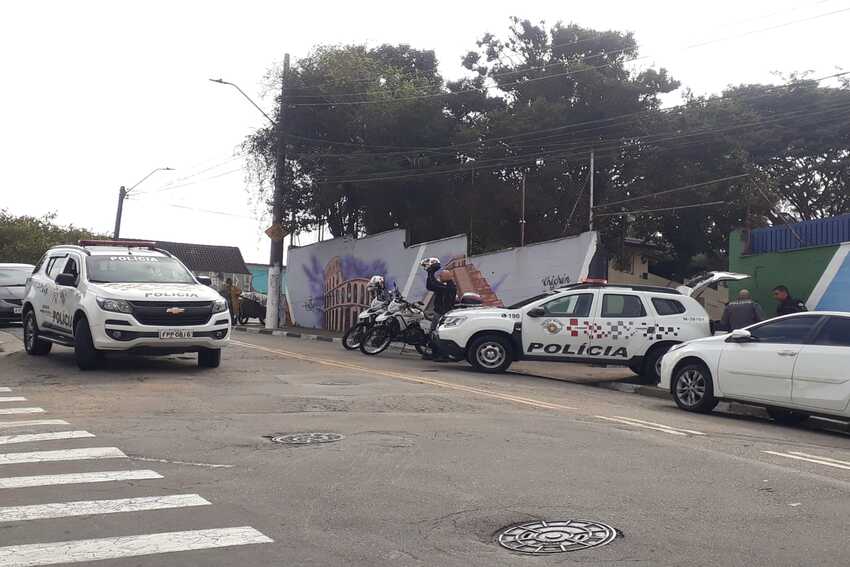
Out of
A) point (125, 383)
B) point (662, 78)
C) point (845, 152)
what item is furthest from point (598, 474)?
point (845, 152)

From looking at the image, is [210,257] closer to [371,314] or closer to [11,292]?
[11,292]

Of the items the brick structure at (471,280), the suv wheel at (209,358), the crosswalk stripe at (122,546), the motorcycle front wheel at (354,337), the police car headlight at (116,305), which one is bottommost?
the crosswalk stripe at (122,546)

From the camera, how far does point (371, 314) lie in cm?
1730

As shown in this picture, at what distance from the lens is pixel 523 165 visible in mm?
29453

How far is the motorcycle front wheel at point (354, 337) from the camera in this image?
58.4 ft

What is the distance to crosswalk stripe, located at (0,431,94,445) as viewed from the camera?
7.55 meters

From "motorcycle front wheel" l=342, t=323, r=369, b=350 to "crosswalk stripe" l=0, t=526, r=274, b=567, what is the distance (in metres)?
12.8

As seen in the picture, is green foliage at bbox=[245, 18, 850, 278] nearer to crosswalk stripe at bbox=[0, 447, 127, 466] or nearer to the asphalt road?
the asphalt road

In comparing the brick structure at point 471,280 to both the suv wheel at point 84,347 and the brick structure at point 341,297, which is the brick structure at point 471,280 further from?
the suv wheel at point 84,347

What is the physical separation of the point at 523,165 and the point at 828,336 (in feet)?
65.6

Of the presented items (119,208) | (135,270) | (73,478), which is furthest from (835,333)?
(119,208)

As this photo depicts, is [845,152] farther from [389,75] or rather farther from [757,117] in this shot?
[389,75]

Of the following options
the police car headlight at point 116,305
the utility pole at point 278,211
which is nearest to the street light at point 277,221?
the utility pole at point 278,211

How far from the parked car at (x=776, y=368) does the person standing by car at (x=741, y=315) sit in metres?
3.35
